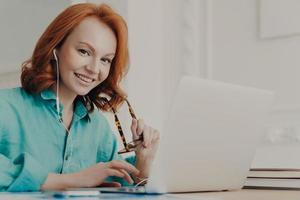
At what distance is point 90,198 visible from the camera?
76 centimetres

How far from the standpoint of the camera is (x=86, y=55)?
4.33ft

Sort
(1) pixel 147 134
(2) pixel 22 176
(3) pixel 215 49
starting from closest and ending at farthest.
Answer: (2) pixel 22 176 → (1) pixel 147 134 → (3) pixel 215 49

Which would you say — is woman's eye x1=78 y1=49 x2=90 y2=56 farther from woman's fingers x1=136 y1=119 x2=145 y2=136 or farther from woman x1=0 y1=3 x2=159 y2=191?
woman's fingers x1=136 y1=119 x2=145 y2=136

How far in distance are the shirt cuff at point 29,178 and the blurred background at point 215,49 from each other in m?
0.96

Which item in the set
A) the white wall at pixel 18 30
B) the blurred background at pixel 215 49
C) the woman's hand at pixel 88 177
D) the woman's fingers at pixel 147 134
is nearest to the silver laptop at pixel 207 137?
the woman's hand at pixel 88 177

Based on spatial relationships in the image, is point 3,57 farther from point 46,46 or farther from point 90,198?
point 90,198

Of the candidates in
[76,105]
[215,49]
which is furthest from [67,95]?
[215,49]

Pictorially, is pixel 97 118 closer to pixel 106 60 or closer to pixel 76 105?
pixel 76 105

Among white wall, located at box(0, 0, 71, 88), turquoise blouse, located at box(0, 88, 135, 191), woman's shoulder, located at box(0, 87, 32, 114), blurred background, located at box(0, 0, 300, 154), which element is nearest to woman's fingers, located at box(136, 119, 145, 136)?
turquoise blouse, located at box(0, 88, 135, 191)

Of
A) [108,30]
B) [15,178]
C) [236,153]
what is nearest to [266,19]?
[108,30]

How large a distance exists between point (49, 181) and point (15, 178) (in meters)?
0.07

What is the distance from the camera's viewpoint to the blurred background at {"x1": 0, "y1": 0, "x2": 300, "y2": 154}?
5.90ft

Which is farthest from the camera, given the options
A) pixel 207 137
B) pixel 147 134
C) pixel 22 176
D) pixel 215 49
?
pixel 215 49

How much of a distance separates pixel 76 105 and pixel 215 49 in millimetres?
738
